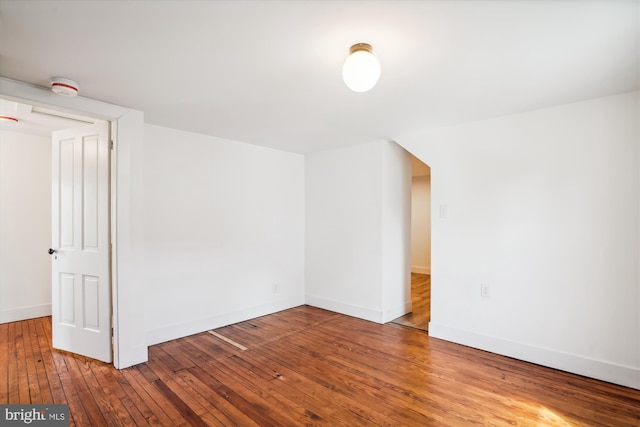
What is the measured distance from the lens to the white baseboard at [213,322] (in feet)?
10.5

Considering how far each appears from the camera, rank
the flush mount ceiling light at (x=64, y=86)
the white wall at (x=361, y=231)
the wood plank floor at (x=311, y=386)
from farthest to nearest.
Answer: the white wall at (x=361, y=231)
the flush mount ceiling light at (x=64, y=86)
the wood plank floor at (x=311, y=386)

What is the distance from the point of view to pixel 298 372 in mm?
2621

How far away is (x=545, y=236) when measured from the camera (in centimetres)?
276

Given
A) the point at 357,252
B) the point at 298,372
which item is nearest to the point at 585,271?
the point at 357,252

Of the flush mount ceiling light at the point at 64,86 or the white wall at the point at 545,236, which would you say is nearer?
the flush mount ceiling light at the point at 64,86

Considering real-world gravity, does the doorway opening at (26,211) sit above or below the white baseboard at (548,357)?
above

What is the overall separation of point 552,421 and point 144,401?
283 cm

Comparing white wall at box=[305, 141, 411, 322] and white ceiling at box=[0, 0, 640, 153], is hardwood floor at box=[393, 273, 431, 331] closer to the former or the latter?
white wall at box=[305, 141, 411, 322]

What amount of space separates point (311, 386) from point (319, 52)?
2.44 m

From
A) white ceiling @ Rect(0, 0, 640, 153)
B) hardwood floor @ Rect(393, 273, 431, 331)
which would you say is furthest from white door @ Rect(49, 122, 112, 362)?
hardwood floor @ Rect(393, 273, 431, 331)

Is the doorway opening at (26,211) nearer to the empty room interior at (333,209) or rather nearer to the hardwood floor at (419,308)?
the empty room interior at (333,209)

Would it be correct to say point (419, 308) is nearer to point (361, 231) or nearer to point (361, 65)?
point (361, 231)

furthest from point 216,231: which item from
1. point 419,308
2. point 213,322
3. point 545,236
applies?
point 545,236

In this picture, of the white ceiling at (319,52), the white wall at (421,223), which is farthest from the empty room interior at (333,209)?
the white wall at (421,223)
